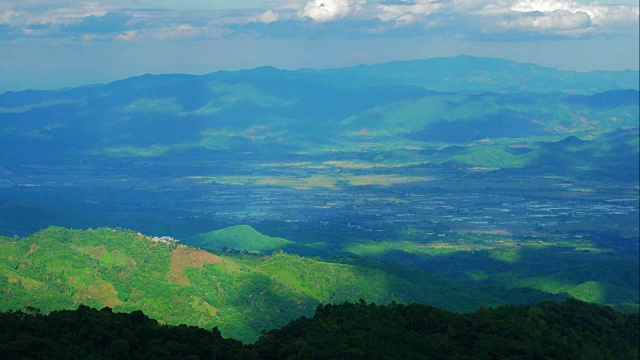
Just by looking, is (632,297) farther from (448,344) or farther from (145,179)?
(145,179)

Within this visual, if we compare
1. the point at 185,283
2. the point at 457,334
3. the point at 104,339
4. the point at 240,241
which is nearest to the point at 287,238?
the point at 240,241

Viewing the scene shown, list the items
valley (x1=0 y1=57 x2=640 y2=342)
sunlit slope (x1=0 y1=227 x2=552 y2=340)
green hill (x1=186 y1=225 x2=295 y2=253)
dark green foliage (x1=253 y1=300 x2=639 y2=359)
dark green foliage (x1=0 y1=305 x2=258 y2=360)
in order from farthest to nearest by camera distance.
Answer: green hill (x1=186 y1=225 x2=295 y2=253) → valley (x1=0 y1=57 x2=640 y2=342) → sunlit slope (x1=0 y1=227 x2=552 y2=340) → dark green foliage (x1=253 y1=300 x2=639 y2=359) → dark green foliage (x1=0 y1=305 x2=258 y2=360)

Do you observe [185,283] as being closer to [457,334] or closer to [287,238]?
[457,334]

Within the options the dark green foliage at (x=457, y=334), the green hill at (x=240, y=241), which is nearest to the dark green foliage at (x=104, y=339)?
the dark green foliage at (x=457, y=334)

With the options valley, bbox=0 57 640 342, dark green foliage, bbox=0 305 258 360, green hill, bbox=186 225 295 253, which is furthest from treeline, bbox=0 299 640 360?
green hill, bbox=186 225 295 253

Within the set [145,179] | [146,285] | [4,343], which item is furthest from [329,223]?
[4,343]

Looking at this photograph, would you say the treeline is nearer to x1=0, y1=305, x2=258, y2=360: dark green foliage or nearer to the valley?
x1=0, y1=305, x2=258, y2=360: dark green foliage
